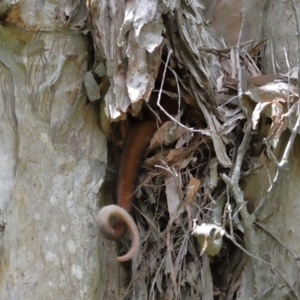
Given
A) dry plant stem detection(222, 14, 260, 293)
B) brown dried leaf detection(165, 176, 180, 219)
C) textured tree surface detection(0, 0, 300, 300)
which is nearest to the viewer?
dry plant stem detection(222, 14, 260, 293)

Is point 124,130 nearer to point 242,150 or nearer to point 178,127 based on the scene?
point 178,127

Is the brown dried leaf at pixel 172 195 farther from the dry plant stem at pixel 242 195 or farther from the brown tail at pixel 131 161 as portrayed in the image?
the dry plant stem at pixel 242 195

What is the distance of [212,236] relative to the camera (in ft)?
4.08

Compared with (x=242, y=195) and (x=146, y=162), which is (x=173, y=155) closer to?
(x=146, y=162)

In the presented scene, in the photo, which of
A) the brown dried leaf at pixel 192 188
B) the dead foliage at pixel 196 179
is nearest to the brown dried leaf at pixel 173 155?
the dead foliage at pixel 196 179

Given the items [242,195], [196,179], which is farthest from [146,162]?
[242,195]

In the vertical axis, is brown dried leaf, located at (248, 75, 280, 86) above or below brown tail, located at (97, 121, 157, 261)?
above

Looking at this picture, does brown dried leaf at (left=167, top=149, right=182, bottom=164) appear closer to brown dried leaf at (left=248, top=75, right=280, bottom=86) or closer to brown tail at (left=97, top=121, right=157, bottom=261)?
brown tail at (left=97, top=121, right=157, bottom=261)

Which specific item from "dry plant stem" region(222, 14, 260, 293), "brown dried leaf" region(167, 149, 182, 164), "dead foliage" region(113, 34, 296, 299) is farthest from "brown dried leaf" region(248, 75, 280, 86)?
"brown dried leaf" region(167, 149, 182, 164)

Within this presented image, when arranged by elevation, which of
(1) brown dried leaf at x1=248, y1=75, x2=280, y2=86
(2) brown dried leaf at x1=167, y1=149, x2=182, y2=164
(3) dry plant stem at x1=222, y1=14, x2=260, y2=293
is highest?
(1) brown dried leaf at x1=248, y1=75, x2=280, y2=86

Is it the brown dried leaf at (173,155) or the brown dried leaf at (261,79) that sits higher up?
the brown dried leaf at (261,79)

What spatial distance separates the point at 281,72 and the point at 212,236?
0.72m

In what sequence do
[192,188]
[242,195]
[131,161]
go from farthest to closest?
[131,161] < [192,188] < [242,195]

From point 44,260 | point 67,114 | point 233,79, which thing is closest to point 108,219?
point 44,260
